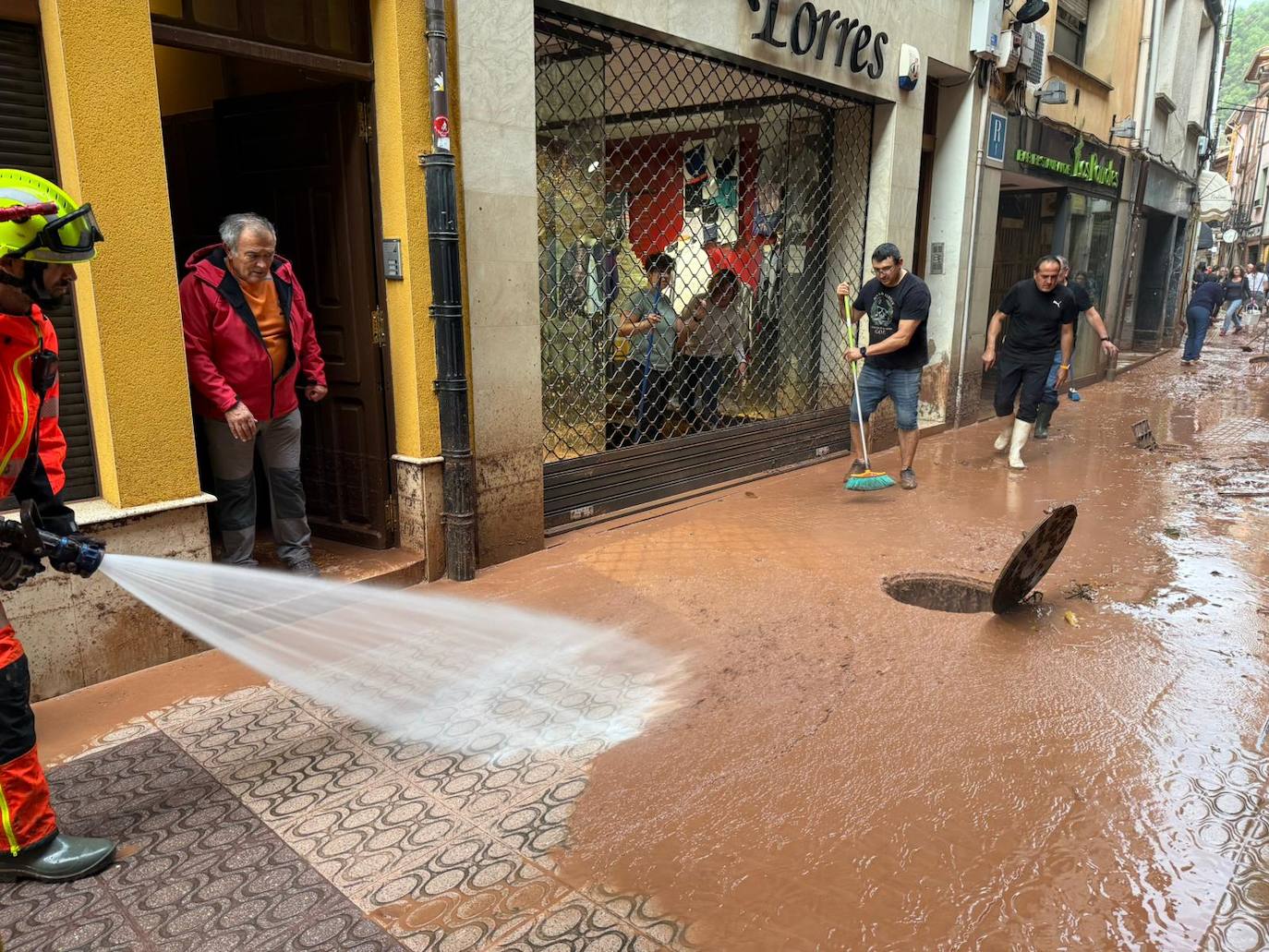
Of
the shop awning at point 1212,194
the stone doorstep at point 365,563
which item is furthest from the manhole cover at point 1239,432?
the shop awning at point 1212,194

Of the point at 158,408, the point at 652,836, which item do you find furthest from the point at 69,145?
the point at 652,836

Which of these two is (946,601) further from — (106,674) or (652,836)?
(106,674)

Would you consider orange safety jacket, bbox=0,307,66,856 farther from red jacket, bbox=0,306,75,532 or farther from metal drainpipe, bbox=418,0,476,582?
metal drainpipe, bbox=418,0,476,582

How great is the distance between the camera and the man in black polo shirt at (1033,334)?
26.4ft

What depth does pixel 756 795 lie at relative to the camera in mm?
3018

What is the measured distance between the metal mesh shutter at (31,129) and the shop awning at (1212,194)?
77.2 ft

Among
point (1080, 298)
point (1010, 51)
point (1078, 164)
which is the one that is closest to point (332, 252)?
point (1080, 298)

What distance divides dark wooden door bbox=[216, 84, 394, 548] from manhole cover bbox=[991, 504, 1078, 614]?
336 centimetres

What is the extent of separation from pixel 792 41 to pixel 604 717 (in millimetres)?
5870

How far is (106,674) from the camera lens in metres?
3.84

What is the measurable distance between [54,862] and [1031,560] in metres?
4.13

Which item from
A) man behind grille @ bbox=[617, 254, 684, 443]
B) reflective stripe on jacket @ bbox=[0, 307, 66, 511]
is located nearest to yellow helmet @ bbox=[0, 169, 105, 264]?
reflective stripe on jacket @ bbox=[0, 307, 66, 511]

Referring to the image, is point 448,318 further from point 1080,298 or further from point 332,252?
point 1080,298

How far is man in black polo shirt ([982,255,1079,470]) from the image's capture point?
8055 millimetres
